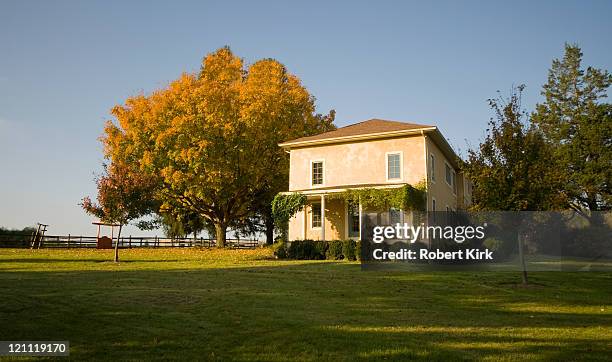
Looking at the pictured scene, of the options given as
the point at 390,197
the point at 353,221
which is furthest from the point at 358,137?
the point at 353,221

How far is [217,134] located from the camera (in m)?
36.6

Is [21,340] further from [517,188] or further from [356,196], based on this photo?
[356,196]

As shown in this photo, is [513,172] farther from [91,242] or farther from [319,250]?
[91,242]

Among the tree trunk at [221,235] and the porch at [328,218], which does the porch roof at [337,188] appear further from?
the tree trunk at [221,235]

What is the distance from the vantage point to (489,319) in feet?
34.8

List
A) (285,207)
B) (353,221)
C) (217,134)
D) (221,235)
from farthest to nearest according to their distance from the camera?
(221,235) → (217,134) → (353,221) → (285,207)

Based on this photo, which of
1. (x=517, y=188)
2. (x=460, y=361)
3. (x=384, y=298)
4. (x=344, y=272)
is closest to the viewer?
(x=460, y=361)

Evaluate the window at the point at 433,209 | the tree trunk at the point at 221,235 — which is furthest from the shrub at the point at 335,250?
the tree trunk at the point at 221,235

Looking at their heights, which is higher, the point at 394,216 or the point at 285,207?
the point at 285,207

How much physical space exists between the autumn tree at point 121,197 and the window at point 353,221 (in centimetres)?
1122

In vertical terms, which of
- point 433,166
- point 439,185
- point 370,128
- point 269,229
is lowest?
point 269,229

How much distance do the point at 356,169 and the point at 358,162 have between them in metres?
0.43

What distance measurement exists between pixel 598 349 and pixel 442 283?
8340 mm

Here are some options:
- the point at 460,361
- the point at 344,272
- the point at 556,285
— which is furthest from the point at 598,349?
Result: the point at 344,272
